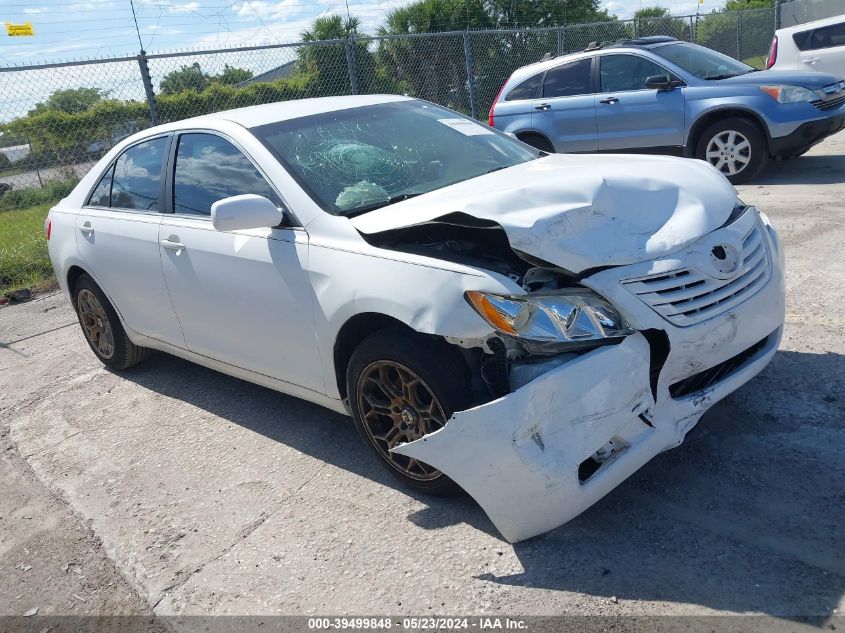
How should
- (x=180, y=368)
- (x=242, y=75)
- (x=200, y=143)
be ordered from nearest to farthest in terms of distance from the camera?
(x=200, y=143)
(x=180, y=368)
(x=242, y=75)

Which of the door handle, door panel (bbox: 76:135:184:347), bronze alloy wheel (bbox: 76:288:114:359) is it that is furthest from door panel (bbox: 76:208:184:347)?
bronze alloy wheel (bbox: 76:288:114:359)

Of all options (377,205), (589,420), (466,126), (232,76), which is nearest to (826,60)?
(232,76)

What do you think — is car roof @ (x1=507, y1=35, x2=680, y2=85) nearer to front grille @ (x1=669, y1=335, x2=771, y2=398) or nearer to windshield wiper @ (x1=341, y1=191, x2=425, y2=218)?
windshield wiper @ (x1=341, y1=191, x2=425, y2=218)

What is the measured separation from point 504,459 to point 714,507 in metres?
0.96

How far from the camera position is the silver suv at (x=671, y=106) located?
884cm

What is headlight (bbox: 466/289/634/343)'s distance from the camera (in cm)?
292

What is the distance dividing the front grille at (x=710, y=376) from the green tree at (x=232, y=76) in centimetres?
850

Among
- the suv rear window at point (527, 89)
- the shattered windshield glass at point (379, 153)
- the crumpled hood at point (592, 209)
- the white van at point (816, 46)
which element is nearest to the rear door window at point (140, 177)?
the shattered windshield glass at point (379, 153)

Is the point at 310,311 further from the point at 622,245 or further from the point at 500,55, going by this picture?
the point at 500,55

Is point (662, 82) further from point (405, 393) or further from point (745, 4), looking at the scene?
point (745, 4)

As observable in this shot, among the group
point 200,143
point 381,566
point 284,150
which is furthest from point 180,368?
point 381,566

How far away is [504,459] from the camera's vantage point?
2791 mm

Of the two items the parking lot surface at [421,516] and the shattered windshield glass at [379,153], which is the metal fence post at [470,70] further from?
the parking lot surface at [421,516]

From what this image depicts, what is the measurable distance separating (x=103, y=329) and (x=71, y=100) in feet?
15.6
